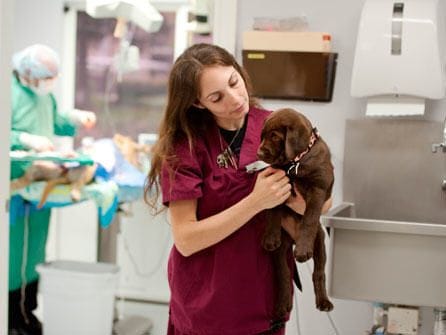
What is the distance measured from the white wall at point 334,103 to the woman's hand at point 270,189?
898 millimetres

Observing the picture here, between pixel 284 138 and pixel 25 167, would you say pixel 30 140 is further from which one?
pixel 284 138

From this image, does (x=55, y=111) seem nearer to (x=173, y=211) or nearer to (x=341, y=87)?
(x=341, y=87)

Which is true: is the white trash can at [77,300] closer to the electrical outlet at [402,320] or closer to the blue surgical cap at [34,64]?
the blue surgical cap at [34,64]

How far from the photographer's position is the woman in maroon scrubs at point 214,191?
4.17ft

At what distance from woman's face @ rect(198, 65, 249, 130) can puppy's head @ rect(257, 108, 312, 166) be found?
0.27 ft

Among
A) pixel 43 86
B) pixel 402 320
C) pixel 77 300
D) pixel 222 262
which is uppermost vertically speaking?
pixel 43 86

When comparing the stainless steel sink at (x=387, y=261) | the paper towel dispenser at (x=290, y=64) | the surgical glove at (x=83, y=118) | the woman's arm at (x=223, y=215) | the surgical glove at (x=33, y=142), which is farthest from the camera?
the surgical glove at (x=83, y=118)

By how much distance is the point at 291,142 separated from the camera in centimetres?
123

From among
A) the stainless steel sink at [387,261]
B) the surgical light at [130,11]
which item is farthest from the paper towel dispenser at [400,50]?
the surgical light at [130,11]

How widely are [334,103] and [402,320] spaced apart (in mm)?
762

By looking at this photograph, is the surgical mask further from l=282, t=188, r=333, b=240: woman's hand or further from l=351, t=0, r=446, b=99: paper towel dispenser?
l=282, t=188, r=333, b=240: woman's hand

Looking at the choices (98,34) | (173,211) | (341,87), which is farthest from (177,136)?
(98,34)

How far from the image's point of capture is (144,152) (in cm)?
303

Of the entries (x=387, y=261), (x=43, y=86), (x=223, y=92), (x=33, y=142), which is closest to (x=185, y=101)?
(x=223, y=92)
